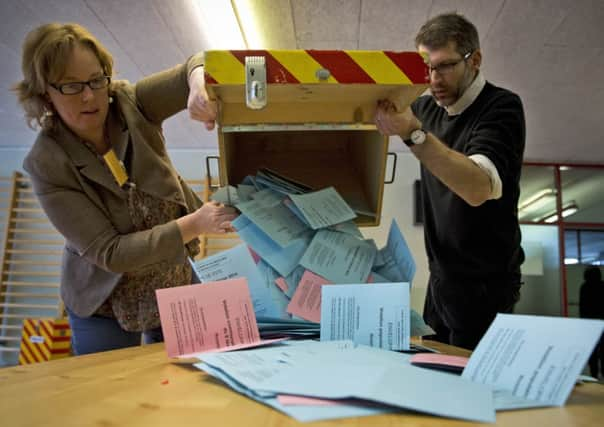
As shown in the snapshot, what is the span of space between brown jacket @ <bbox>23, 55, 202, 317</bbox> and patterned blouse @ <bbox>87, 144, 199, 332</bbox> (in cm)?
2

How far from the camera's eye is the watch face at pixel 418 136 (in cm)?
85

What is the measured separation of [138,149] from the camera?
1.08m

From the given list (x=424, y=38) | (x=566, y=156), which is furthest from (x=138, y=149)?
(x=566, y=156)

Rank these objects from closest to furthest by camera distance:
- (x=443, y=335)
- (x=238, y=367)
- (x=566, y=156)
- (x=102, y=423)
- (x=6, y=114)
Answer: (x=102, y=423), (x=238, y=367), (x=443, y=335), (x=6, y=114), (x=566, y=156)

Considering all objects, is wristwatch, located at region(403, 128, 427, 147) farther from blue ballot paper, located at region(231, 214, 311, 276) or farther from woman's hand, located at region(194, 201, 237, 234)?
woman's hand, located at region(194, 201, 237, 234)

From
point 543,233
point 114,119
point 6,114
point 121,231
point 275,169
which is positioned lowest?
point 543,233

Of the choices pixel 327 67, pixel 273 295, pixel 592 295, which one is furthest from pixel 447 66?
pixel 592 295

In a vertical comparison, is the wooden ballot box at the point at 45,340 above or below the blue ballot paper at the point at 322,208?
below

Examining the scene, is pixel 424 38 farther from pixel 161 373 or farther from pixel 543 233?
pixel 543 233

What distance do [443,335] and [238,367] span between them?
86 centimetres

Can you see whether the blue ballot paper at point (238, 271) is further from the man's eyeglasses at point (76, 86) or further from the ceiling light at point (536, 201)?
the ceiling light at point (536, 201)

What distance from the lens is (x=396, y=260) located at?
2.97ft

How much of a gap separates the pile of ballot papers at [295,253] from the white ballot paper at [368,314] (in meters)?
0.09

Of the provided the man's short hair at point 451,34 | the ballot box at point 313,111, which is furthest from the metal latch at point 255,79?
the man's short hair at point 451,34
